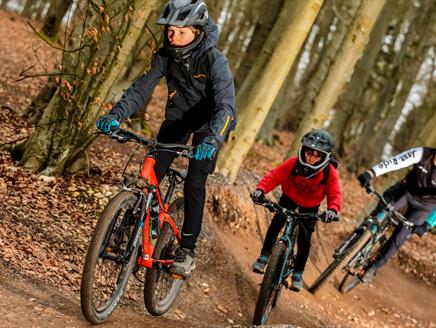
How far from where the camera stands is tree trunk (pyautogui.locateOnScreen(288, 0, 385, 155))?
11.3 meters

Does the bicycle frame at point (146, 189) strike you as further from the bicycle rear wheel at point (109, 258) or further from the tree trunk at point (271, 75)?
the tree trunk at point (271, 75)

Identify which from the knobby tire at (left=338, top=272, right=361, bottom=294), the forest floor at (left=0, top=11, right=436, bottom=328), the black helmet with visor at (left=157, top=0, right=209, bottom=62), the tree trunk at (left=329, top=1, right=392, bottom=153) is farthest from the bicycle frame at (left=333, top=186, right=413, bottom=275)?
the tree trunk at (left=329, top=1, right=392, bottom=153)

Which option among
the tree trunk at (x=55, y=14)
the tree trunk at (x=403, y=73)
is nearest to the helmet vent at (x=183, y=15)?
the tree trunk at (x=55, y=14)

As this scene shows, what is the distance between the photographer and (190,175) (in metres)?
5.15

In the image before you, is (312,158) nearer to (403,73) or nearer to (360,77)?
(360,77)

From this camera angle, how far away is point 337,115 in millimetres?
22359

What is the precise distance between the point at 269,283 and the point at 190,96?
2.41 metres

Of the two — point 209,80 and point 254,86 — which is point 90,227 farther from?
point 254,86

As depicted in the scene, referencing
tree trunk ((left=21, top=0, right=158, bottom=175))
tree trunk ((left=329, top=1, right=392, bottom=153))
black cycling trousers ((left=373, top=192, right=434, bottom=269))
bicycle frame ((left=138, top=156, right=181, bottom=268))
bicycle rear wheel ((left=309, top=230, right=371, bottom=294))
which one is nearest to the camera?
bicycle frame ((left=138, top=156, right=181, bottom=268))

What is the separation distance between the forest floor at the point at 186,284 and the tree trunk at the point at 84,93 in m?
0.30

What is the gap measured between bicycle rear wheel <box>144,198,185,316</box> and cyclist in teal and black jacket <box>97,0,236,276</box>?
6.3 inches

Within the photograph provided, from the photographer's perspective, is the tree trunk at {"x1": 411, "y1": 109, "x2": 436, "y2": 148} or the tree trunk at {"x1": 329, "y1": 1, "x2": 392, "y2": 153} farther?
the tree trunk at {"x1": 329, "y1": 1, "x2": 392, "y2": 153}

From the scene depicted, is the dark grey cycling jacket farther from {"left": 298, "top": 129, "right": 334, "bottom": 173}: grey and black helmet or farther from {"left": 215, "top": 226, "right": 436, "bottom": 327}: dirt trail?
{"left": 215, "top": 226, "right": 436, "bottom": 327}: dirt trail

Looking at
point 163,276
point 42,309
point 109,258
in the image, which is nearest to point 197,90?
point 109,258
